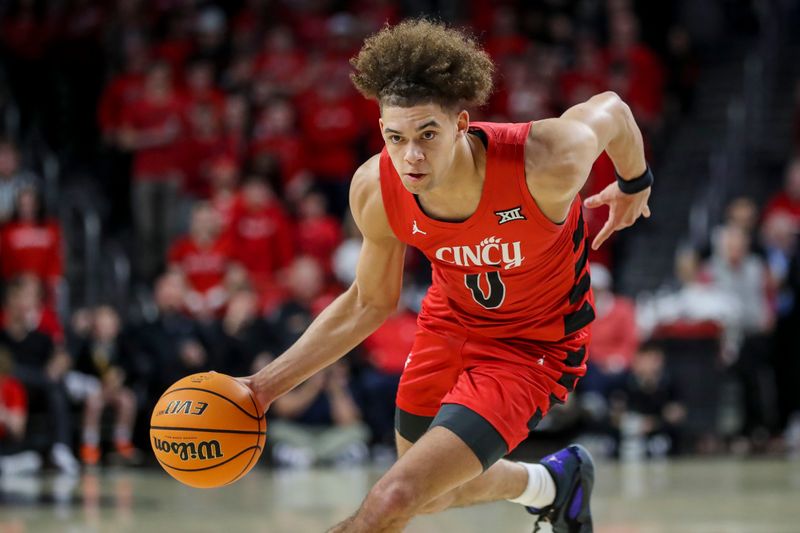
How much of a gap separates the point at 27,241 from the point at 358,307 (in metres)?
7.50

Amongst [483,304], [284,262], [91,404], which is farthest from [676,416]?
[483,304]

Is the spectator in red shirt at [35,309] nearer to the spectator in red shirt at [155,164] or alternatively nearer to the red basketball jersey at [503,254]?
the spectator in red shirt at [155,164]

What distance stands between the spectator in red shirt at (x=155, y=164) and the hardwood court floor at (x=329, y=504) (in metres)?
3.85

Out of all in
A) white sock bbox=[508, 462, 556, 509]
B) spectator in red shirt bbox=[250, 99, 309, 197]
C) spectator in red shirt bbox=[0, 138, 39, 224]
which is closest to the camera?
white sock bbox=[508, 462, 556, 509]

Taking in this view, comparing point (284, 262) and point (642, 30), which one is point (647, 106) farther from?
point (284, 262)

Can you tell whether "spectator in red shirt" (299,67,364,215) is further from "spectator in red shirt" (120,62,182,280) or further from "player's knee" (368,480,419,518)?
"player's knee" (368,480,419,518)

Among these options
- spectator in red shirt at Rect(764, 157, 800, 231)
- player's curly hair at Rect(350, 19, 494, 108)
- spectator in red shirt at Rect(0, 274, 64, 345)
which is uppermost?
player's curly hair at Rect(350, 19, 494, 108)

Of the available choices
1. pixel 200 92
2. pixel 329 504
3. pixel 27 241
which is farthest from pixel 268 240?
pixel 329 504

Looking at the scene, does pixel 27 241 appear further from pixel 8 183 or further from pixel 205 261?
pixel 205 261

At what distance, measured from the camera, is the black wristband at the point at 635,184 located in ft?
15.0

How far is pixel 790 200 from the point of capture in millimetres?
11914

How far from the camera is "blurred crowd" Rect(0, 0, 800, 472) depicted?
430 inches

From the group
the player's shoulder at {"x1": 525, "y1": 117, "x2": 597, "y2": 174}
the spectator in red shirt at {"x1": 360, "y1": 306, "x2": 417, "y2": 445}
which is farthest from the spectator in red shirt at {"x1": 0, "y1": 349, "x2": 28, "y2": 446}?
the player's shoulder at {"x1": 525, "y1": 117, "x2": 597, "y2": 174}

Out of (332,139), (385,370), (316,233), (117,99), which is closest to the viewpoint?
(385,370)
